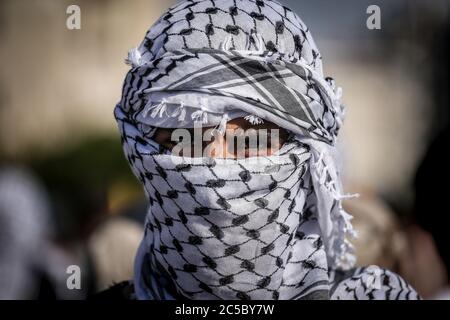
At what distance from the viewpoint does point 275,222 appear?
1911 mm

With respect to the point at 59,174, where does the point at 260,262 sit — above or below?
above

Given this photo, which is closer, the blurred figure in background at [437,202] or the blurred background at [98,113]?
the blurred figure in background at [437,202]

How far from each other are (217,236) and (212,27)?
542 millimetres

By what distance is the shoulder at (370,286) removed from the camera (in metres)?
2.11

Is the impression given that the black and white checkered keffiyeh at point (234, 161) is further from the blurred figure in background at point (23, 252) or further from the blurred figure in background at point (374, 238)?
the blurred figure in background at point (23, 252)

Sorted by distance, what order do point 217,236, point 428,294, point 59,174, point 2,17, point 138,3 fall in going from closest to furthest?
point 217,236 → point 428,294 → point 59,174 → point 2,17 → point 138,3

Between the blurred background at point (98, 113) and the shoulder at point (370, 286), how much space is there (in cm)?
183

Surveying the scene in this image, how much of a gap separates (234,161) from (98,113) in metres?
9.79

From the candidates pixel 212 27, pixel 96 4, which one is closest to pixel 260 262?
pixel 212 27

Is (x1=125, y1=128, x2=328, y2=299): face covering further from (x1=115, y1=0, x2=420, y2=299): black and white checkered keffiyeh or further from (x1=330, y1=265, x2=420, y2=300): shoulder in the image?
(x1=330, y1=265, x2=420, y2=300): shoulder

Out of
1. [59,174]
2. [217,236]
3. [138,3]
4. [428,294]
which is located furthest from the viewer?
[138,3]

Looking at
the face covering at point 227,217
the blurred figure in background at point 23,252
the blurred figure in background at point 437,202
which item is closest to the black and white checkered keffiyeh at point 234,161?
the face covering at point 227,217

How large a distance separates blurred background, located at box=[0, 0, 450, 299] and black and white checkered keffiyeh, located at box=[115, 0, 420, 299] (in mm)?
2031
